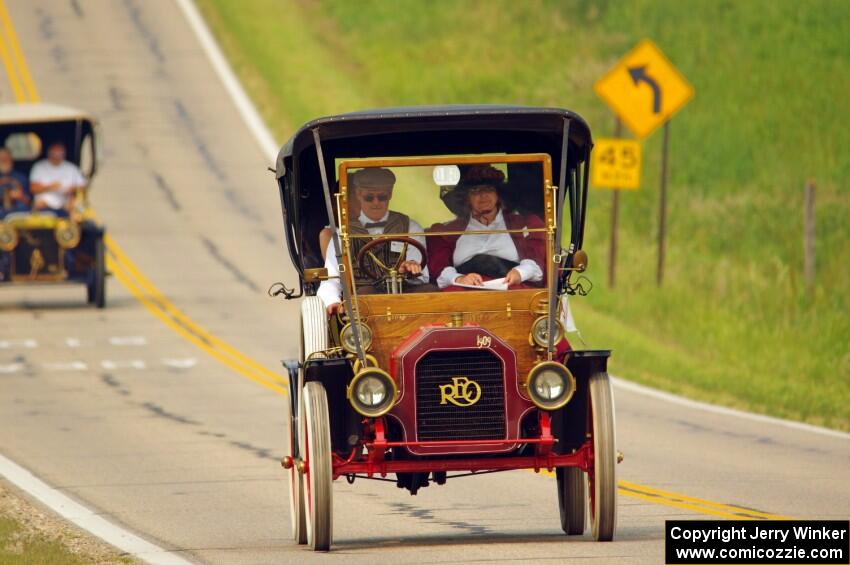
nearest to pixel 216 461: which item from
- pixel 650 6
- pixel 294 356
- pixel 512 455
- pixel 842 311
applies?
pixel 512 455

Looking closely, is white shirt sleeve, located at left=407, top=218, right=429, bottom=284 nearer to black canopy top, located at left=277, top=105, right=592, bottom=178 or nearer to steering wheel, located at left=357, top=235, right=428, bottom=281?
steering wheel, located at left=357, top=235, right=428, bottom=281

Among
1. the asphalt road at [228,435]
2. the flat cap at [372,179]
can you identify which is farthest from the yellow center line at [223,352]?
the flat cap at [372,179]

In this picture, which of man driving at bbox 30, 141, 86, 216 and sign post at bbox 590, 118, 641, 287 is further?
man driving at bbox 30, 141, 86, 216

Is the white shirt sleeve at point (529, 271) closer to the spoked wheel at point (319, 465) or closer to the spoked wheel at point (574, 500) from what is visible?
the spoked wheel at point (574, 500)

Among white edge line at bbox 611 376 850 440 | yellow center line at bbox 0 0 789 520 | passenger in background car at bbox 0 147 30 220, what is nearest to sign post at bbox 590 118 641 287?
white edge line at bbox 611 376 850 440

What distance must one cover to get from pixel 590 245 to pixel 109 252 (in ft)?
28.4

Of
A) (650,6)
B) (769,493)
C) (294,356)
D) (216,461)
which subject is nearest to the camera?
(769,493)

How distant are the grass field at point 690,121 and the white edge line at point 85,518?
8.11 metres

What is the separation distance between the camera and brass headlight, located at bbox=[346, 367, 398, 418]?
998cm

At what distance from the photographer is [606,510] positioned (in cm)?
1012

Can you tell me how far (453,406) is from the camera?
10.2 metres

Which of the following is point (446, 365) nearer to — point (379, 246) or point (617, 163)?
point (379, 246)

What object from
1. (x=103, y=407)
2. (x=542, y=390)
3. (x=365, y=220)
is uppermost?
(x=365, y=220)

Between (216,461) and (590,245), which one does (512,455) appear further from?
(590,245)
